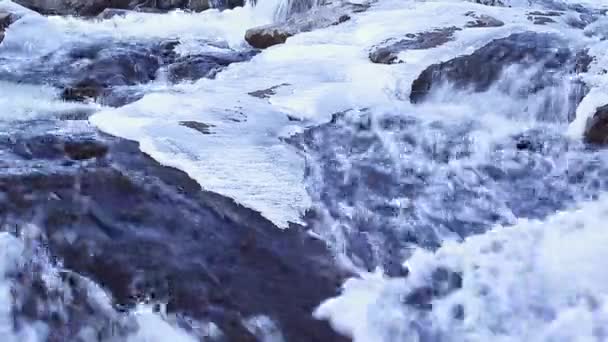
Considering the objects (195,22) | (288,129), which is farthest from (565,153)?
(195,22)

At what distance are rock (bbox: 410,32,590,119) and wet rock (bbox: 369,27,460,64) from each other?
59cm

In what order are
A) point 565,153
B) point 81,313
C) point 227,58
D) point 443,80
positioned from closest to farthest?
point 81,313 < point 565,153 < point 443,80 < point 227,58

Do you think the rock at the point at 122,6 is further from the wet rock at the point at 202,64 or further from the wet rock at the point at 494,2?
the wet rock at the point at 494,2

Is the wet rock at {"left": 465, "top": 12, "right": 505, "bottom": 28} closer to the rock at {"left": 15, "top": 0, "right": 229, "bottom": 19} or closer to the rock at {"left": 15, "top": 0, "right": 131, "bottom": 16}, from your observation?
the rock at {"left": 15, "top": 0, "right": 229, "bottom": 19}

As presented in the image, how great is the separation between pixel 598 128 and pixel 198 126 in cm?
288

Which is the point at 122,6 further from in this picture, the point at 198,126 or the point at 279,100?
the point at 198,126

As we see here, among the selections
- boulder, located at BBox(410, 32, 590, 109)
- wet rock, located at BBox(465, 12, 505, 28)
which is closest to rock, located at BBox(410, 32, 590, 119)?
boulder, located at BBox(410, 32, 590, 109)

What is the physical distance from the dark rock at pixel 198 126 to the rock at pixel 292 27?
3341 mm

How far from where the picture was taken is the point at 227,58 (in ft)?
27.1

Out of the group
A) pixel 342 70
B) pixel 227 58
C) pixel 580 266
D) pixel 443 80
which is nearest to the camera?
pixel 580 266

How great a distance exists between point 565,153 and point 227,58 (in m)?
4.02

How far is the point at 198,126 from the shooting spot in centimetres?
553

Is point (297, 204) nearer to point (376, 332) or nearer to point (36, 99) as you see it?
point (376, 332)

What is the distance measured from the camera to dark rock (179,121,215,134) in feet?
17.9
